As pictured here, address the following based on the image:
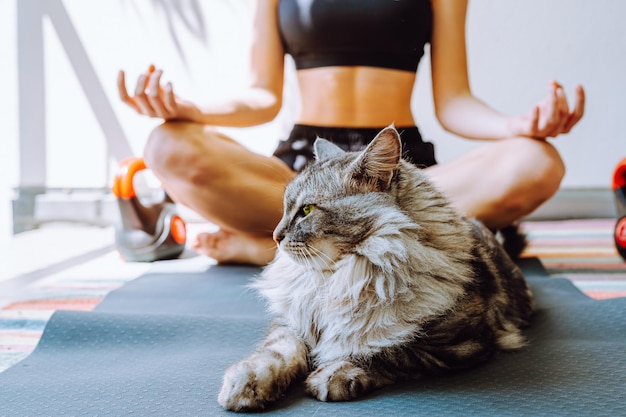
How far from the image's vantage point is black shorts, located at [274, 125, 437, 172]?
1.80m

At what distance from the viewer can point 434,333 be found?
934 mm

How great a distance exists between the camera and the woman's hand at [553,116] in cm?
132

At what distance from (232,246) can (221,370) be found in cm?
94

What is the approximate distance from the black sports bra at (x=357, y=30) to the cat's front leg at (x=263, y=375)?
1.16m

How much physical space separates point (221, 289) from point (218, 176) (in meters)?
0.34

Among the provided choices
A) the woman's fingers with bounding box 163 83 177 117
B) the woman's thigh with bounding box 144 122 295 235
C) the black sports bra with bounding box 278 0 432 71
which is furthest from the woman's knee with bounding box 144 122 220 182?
the black sports bra with bounding box 278 0 432 71

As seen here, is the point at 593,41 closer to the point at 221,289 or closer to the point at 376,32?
the point at 376,32

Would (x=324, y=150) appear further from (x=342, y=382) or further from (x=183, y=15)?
(x=183, y=15)

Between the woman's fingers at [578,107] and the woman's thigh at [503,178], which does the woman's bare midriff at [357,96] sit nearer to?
the woman's thigh at [503,178]

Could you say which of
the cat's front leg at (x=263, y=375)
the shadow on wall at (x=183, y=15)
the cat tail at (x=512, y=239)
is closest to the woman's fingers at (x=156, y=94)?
the cat's front leg at (x=263, y=375)

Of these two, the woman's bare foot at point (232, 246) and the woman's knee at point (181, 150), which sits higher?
the woman's knee at point (181, 150)

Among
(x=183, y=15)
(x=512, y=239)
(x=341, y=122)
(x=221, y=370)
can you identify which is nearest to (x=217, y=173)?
(x=341, y=122)

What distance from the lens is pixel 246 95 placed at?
72.1 inches

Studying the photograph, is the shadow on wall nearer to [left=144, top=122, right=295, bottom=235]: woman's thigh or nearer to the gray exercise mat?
[left=144, top=122, right=295, bottom=235]: woman's thigh
